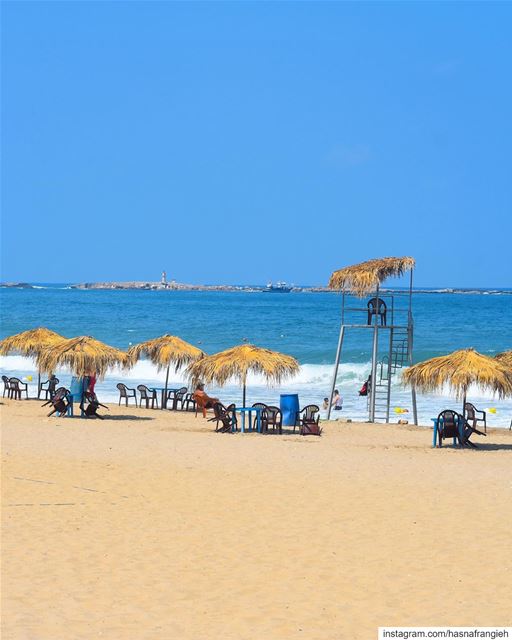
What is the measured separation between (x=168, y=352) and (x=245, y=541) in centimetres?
1372

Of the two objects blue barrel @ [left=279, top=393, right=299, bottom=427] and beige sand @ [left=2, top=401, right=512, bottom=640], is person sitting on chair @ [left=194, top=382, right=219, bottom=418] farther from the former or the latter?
beige sand @ [left=2, top=401, right=512, bottom=640]

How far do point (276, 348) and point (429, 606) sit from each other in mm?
46256

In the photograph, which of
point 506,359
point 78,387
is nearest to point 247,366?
point 78,387

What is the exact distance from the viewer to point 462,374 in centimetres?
1545

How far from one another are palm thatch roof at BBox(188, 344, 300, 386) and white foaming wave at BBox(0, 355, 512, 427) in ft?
7.98

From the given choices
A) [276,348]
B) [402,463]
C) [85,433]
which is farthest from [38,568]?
[276,348]

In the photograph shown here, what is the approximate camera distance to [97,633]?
5.97m

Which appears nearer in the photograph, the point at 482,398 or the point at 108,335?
the point at 482,398

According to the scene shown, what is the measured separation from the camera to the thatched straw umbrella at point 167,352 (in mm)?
21906

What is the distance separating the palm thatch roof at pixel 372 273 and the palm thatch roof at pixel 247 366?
2.46m

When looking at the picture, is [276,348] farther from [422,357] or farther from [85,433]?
[85,433]

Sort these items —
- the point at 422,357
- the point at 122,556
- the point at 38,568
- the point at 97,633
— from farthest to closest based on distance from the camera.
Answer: the point at 422,357
the point at 122,556
the point at 38,568
the point at 97,633

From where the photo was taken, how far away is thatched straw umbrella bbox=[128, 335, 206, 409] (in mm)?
21906

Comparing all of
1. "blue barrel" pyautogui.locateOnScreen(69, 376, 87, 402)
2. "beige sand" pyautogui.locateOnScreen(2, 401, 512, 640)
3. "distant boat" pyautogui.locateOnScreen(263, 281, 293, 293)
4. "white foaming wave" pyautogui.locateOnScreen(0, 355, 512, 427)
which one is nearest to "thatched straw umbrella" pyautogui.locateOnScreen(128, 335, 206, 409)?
"white foaming wave" pyautogui.locateOnScreen(0, 355, 512, 427)
